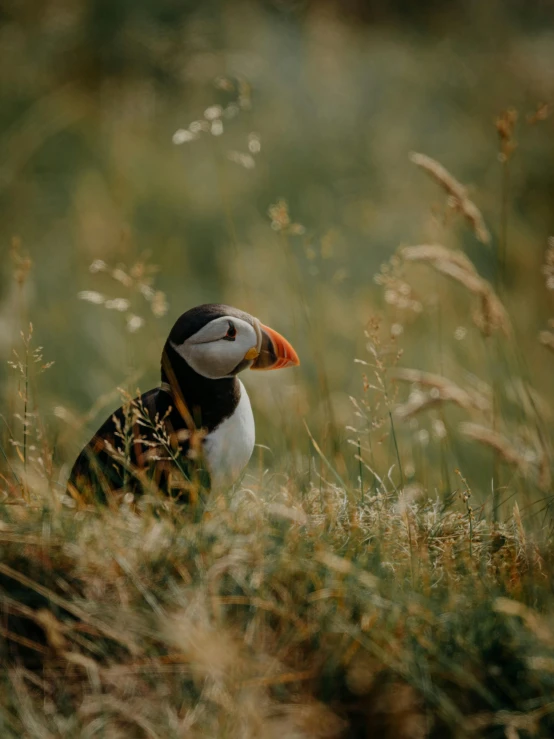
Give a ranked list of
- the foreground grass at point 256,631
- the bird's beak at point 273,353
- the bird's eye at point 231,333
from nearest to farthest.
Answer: the foreground grass at point 256,631 < the bird's eye at point 231,333 < the bird's beak at point 273,353

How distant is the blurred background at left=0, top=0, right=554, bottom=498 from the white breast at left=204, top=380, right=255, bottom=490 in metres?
2.65

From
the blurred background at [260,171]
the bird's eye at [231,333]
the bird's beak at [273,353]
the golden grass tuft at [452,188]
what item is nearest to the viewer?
the golden grass tuft at [452,188]

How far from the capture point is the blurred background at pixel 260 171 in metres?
6.72

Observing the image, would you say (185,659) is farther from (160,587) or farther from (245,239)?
(245,239)

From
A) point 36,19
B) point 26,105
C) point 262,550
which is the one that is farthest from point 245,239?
point 262,550

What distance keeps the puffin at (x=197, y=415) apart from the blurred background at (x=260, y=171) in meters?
2.62

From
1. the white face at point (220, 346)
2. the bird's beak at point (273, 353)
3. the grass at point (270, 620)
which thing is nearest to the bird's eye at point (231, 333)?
the white face at point (220, 346)

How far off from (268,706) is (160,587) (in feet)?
1.35

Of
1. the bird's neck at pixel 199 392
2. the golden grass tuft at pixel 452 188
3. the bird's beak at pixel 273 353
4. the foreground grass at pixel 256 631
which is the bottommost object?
the foreground grass at pixel 256 631

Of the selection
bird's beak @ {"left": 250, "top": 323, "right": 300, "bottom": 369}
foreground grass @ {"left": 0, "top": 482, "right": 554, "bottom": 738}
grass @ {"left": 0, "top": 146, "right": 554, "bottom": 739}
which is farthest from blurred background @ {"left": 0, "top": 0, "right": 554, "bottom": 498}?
foreground grass @ {"left": 0, "top": 482, "right": 554, "bottom": 738}

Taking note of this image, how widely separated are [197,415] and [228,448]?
0.51 ft

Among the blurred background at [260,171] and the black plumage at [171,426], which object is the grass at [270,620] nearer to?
the black plumage at [171,426]

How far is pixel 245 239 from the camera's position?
812 cm

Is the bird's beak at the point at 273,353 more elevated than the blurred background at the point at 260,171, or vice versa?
the bird's beak at the point at 273,353
